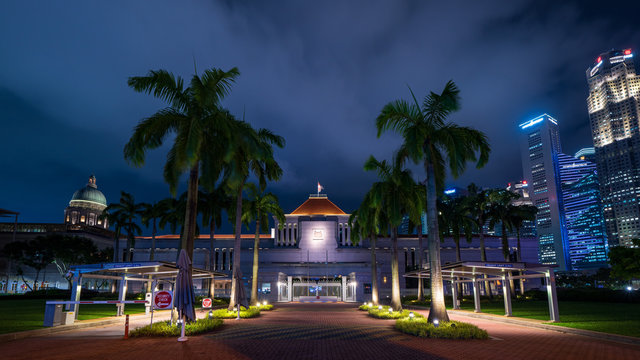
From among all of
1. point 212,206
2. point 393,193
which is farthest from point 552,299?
point 212,206

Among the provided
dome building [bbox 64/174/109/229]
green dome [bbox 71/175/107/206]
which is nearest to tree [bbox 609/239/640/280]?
dome building [bbox 64/174/109/229]

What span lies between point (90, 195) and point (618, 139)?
211m

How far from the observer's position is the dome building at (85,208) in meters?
120

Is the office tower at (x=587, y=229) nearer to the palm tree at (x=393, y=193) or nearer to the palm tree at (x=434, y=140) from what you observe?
the palm tree at (x=393, y=193)

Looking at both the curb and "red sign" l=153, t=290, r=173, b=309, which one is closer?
the curb

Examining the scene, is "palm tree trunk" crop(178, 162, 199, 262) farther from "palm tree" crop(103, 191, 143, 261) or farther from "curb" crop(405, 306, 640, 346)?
"palm tree" crop(103, 191, 143, 261)

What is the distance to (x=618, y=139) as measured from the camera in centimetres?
17588

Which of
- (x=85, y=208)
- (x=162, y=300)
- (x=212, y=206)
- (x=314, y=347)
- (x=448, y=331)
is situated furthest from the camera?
(x=85, y=208)

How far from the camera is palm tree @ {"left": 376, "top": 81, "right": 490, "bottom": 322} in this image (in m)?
18.0

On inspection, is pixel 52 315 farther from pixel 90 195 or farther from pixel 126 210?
pixel 90 195

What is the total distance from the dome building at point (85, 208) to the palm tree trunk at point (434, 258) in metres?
123

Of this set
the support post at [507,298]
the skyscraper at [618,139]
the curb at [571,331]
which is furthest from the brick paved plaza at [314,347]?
the skyscraper at [618,139]

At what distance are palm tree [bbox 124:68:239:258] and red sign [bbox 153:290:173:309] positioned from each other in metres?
3.44

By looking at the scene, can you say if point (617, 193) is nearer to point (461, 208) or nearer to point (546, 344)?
point (461, 208)
